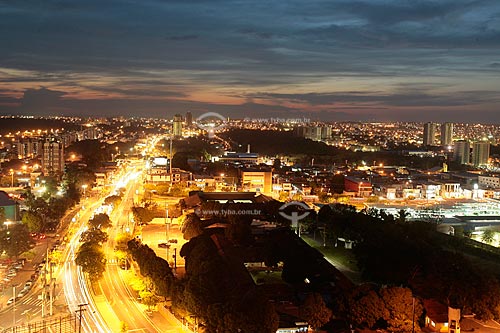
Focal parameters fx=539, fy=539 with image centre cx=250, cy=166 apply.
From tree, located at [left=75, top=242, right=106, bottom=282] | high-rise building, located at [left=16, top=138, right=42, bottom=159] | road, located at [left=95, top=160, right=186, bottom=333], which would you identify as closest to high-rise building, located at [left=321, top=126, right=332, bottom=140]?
high-rise building, located at [left=16, top=138, right=42, bottom=159]

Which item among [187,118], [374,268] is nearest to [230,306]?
[374,268]

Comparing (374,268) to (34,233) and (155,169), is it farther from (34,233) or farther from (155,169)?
(155,169)

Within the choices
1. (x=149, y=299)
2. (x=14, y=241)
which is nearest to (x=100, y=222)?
(x=14, y=241)

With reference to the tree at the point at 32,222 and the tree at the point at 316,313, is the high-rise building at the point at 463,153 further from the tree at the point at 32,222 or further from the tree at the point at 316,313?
the tree at the point at 316,313

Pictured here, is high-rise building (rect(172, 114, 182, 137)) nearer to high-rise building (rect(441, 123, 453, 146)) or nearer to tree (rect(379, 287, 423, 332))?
high-rise building (rect(441, 123, 453, 146))

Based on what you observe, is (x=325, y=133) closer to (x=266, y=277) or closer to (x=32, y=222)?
(x=32, y=222)
